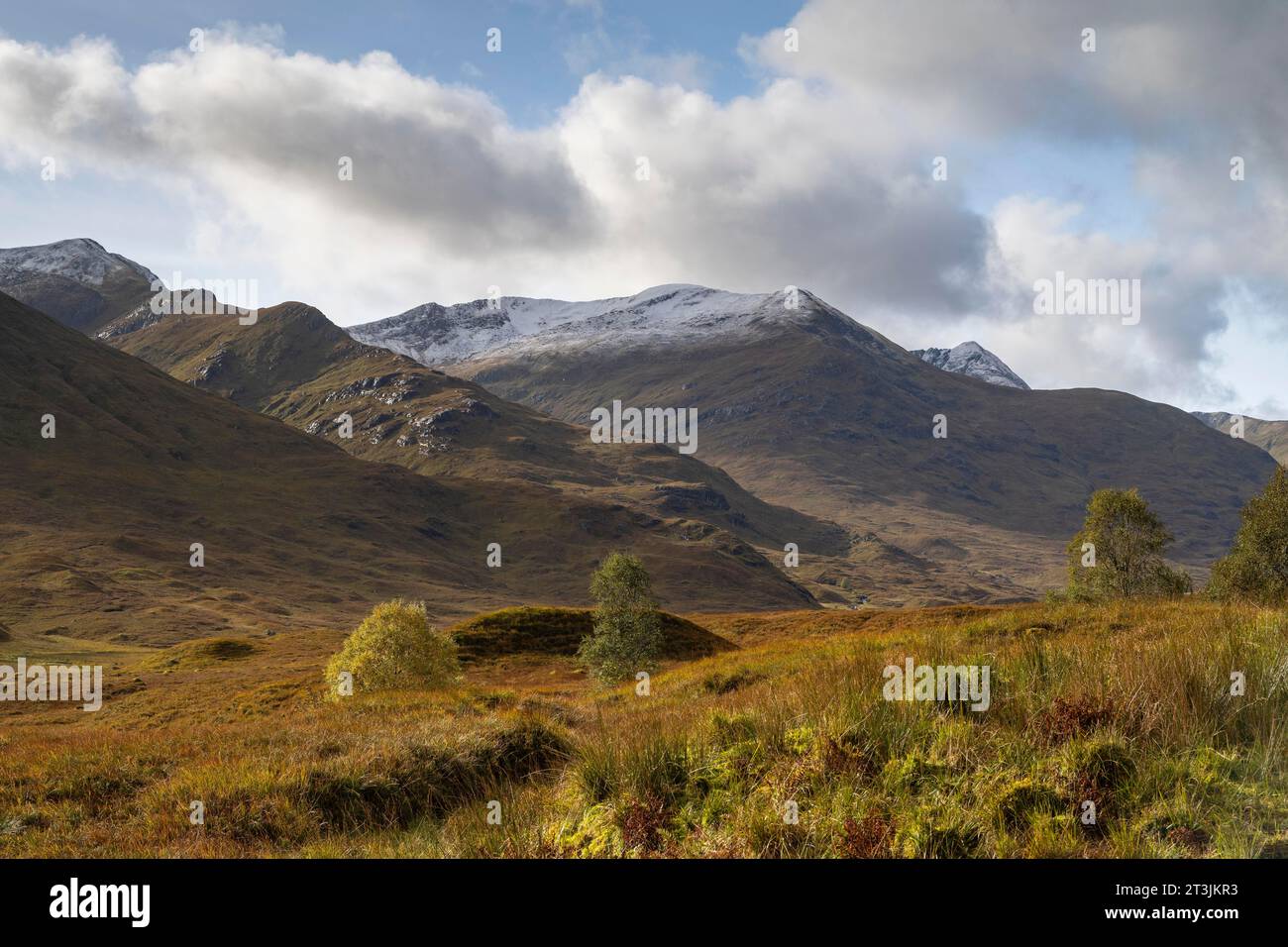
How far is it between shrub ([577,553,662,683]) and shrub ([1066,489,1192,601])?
30492 mm

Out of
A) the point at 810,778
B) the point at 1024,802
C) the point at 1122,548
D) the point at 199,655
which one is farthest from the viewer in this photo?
the point at 199,655

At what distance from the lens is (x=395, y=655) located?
138ft

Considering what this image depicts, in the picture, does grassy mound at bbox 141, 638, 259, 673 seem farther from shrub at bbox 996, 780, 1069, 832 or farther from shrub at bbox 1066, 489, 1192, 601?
shrub at bbox 996, 780, 1069, 832

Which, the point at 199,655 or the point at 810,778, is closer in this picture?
the point at 810,778

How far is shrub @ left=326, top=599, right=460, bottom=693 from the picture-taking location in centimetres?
4125

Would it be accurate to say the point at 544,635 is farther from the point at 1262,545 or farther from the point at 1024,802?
the point at 1024,802

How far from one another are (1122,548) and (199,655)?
8816 centimetres

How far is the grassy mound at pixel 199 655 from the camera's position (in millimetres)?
81625

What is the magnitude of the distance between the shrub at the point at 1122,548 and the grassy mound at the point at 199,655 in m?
81.5

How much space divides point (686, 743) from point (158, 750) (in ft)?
34.1

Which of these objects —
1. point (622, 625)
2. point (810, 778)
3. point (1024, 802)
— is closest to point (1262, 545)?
point (622, 625)

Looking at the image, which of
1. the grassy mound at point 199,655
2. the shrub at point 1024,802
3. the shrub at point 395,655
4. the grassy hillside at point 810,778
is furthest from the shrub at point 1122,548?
the grassy mound at point 199,655

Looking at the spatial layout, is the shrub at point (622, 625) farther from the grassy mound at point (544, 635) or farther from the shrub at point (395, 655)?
the grassy mound at point (544, 635)

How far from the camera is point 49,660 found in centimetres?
8094
